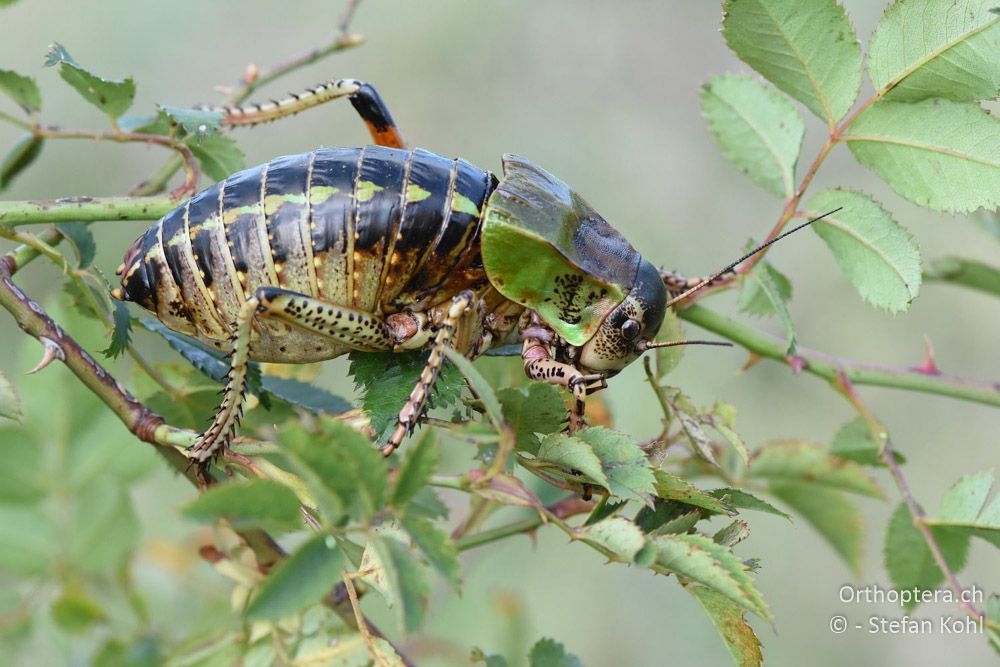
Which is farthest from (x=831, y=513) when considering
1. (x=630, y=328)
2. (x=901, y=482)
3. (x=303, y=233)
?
(x=303, y=233)

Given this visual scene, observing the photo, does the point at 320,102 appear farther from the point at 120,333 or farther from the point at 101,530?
the point at 101,530

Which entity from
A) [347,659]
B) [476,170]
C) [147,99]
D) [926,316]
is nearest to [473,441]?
[347,659]

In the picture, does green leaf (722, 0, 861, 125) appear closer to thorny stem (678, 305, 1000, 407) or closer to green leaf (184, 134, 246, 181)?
thorny stem (678, 305, 1000, 407)

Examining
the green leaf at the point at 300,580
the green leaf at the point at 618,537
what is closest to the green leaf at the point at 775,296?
the green leaf at the point at 618,537

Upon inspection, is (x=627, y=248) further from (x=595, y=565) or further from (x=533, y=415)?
(x=595, y=565)

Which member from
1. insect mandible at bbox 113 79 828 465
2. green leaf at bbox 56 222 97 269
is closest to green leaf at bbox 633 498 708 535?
insect mandible at bbox 113 79 828 465
